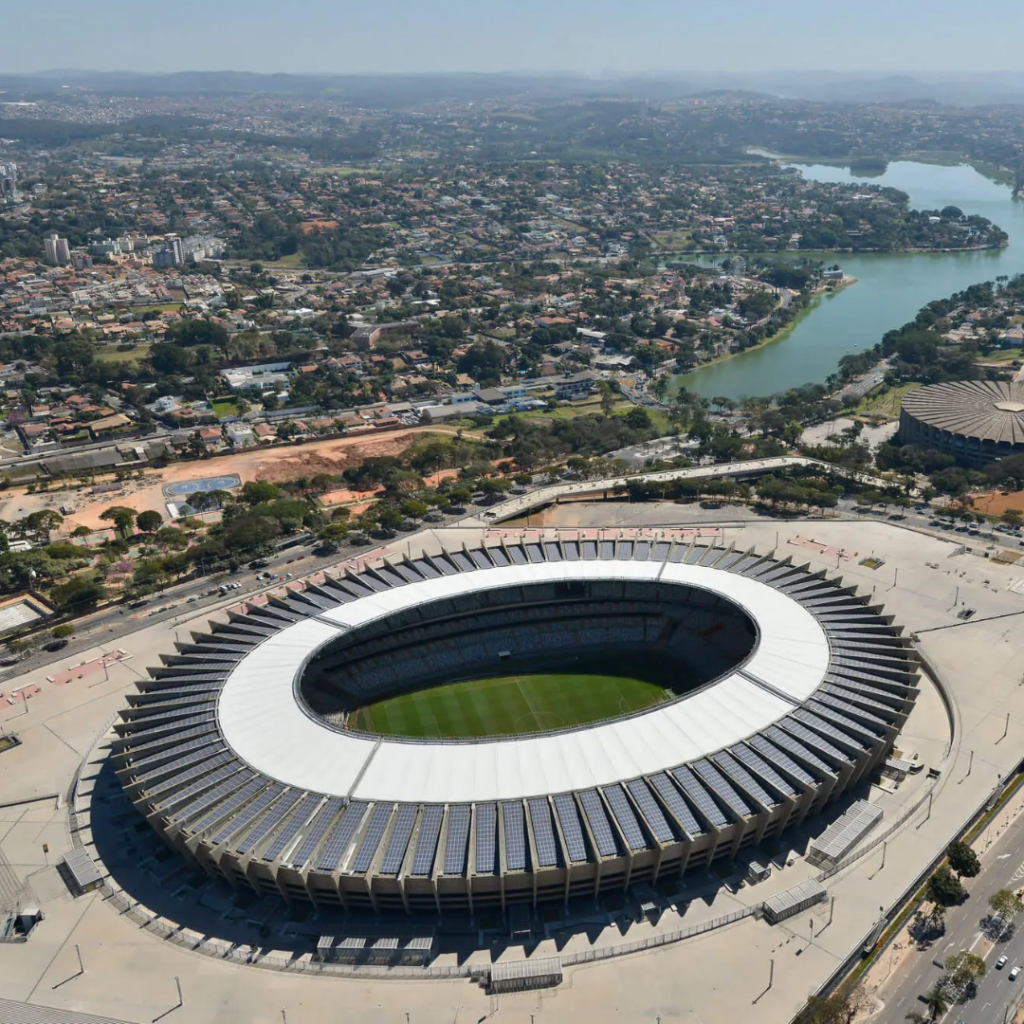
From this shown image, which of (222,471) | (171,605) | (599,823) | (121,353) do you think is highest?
(599,823)

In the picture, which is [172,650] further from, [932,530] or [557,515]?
[932,530]

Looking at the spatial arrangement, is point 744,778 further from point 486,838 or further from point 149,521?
point 149,521

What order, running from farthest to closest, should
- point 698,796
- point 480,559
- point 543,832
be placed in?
1. point 480,559
2. point 698,796
3. point 543,832

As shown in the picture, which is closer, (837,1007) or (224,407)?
(837,1007)

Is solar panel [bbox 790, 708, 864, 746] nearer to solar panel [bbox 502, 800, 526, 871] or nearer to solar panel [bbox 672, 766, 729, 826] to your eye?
solar panel [bbox 672, 766, 729, 826]

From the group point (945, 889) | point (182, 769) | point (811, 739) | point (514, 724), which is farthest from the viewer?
point (514, 724)

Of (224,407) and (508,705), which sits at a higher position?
(508,705)

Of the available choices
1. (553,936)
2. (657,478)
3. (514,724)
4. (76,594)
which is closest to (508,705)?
(514,724)

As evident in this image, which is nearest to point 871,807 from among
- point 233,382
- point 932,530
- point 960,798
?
point 960,798
